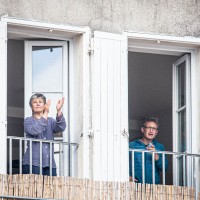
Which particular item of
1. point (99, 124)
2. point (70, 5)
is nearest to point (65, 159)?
point (99, 124)

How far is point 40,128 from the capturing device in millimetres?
20172

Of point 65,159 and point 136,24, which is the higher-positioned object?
point 136,24

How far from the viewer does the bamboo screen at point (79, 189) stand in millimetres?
19484

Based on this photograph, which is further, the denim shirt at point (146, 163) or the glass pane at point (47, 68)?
the denim shirt at point (146, 163)

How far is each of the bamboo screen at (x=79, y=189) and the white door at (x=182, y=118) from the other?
3.40ft

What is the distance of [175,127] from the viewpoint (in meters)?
21.7

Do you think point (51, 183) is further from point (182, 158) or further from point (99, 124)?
point (182, 158)

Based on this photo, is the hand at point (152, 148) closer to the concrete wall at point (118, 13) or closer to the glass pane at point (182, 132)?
the glass pane at point (182, 132)

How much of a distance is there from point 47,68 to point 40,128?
957mm

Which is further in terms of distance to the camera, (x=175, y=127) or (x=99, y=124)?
(x=175, y=127)

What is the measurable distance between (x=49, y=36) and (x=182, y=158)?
2478mm

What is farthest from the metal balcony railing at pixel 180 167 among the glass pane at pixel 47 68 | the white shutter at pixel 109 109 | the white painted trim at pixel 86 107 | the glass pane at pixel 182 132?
the glass pane at pixel 47 68

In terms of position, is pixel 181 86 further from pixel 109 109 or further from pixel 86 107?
pixel 86 107

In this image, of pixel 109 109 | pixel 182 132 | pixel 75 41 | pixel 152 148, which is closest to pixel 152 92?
pixel 182 132
